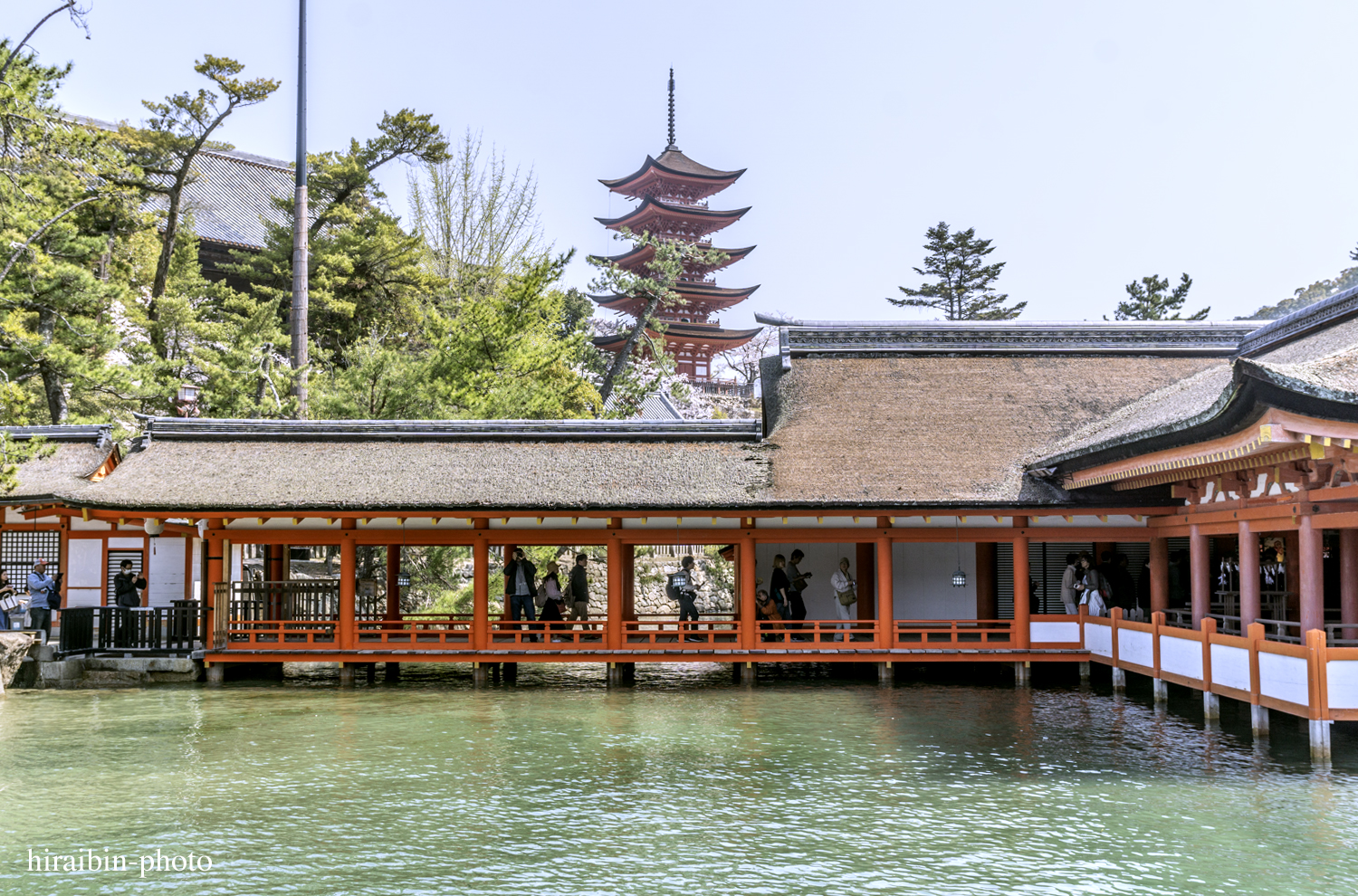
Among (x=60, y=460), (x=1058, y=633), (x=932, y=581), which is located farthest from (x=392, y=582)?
(x=1058, y=633)

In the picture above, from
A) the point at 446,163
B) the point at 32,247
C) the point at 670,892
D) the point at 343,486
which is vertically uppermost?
the point at 446,163

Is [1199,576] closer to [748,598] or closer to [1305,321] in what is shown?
[1305,321]

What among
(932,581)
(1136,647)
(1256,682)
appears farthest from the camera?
(932,581)

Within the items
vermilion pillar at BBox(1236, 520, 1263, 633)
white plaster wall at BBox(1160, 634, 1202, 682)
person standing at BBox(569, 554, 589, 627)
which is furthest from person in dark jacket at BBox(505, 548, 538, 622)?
vermilion pillar at BBox(1236, 520, 1263, 633)

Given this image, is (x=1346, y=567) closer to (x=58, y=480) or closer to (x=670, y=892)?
(x=670, y=892)

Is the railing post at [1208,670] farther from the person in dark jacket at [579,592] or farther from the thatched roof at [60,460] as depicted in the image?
the thatched roof at [60,460]

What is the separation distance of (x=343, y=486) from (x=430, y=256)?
19098 millimetres

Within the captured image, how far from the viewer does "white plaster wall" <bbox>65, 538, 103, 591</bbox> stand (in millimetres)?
19703

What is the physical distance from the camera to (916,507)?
16.3 metres

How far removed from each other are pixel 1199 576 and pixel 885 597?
4704 millimetres

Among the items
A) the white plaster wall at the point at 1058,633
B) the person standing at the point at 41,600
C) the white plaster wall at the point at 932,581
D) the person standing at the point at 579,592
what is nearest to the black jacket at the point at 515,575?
the person standing at the point at 579,592

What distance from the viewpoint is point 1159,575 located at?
53.4ft

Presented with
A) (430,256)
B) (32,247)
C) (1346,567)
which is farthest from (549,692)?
(430,256)

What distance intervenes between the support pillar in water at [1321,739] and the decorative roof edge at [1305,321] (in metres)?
5.79
